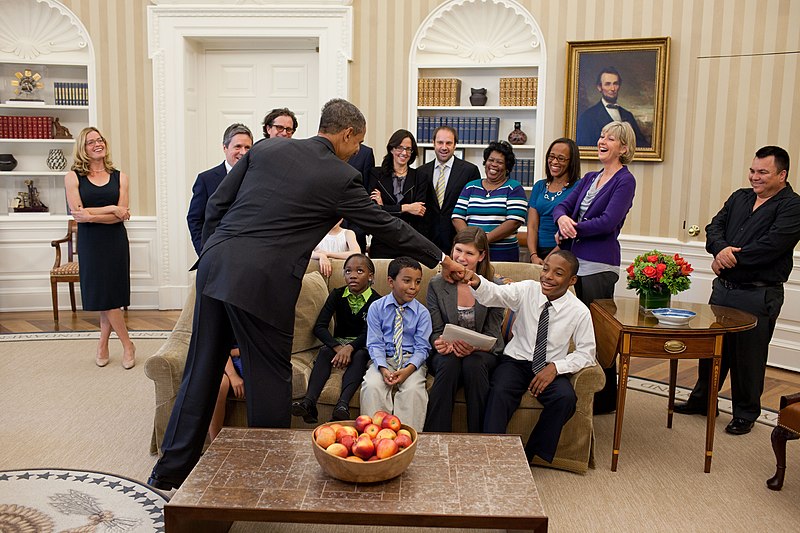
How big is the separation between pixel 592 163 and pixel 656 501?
12.1 feet

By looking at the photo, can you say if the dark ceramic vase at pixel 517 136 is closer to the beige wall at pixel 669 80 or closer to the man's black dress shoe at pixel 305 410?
the beige wall at pixel 669 80

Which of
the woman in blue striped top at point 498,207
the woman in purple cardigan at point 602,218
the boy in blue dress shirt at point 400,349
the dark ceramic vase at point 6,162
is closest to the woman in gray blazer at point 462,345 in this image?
the boy in blue dress shirt at point 400,349

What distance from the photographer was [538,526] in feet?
7.86

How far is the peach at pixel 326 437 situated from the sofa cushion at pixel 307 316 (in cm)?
142

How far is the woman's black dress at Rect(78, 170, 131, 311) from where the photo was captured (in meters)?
5.30

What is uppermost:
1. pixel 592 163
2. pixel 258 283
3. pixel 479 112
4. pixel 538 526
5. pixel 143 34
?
pixel 143 34

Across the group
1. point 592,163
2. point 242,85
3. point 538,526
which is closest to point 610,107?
point 592,163

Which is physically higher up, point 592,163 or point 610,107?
point 610,107

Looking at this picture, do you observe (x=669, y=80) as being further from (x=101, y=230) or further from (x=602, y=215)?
(x=101, y=230)

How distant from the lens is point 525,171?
22.2 feet

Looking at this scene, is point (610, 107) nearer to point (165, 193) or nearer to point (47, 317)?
point (165, 193)

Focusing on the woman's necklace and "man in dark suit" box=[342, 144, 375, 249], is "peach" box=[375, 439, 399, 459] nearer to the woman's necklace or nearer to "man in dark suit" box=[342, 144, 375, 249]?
the woman's necklace

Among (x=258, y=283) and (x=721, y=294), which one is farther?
(x=721, y=294)

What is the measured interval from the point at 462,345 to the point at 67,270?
422 cm
